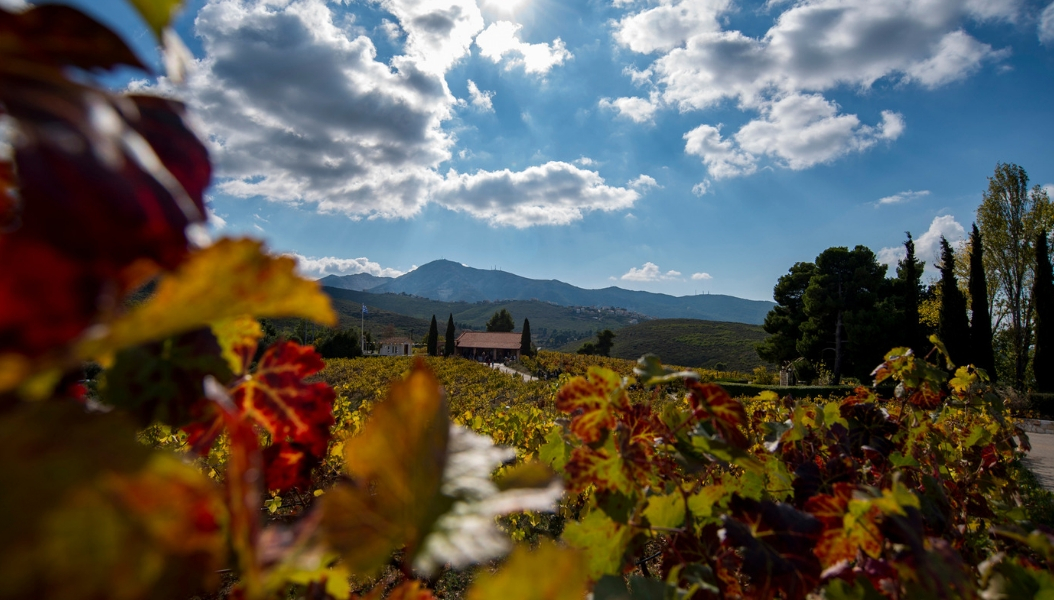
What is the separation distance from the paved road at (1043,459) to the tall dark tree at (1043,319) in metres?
6.94

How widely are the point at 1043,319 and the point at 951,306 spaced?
2.74m

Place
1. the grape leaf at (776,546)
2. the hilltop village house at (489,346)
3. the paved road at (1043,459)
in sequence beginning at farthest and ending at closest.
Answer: the hilltop village house at (489,346) < the paved road at (1043,459) < the grape leaf at (776,546)

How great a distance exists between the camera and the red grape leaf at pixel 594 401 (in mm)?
897

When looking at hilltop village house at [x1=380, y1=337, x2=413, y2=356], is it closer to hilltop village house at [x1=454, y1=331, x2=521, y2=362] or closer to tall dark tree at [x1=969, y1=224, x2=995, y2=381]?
hilltop village house at [x1=454, y1=331, x2=521, y2=362]

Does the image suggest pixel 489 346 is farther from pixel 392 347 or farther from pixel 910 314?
pixel 910 314

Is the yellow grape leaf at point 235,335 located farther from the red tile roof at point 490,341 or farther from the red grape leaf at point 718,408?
the red tile roof at point 490,341

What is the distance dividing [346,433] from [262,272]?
3338mm

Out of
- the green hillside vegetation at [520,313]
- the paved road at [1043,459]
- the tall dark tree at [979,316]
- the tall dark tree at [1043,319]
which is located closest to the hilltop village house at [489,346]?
the tall dark tree at [979,316]

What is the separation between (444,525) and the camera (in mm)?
350

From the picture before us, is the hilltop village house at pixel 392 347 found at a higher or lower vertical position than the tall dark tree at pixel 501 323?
lower

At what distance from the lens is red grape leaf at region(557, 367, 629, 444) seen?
90cm

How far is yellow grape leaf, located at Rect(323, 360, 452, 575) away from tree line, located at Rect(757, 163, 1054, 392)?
76.2 ft

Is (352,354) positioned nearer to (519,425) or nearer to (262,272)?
(519,425)

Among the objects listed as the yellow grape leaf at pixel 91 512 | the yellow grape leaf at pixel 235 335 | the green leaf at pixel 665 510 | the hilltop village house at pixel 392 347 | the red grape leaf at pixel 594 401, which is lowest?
the hilltop village house at pixel 392 347
